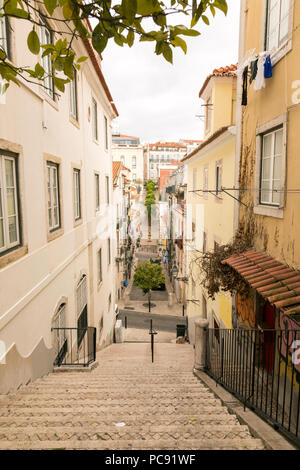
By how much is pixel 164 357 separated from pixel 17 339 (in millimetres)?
7958

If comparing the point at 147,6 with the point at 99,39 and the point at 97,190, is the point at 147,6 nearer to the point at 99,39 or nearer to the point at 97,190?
the point at 99,39

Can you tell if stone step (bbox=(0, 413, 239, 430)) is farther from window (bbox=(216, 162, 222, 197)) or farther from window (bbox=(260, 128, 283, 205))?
window (bbox=(216, 162, 222, 197))

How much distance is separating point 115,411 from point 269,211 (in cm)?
461

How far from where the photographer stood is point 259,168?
7051 millimetres

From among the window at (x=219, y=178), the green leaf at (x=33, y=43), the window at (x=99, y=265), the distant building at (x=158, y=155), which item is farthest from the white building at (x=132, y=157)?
the green leaf at (x=33, y=43)

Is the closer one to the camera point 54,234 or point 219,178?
point 54,234

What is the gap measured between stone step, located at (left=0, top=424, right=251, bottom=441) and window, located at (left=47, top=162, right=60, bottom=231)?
4333mm

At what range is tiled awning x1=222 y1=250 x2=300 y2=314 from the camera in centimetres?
448

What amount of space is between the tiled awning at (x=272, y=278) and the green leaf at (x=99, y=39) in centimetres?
388

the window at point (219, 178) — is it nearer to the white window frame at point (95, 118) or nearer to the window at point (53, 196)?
the white window frame at point (95, 118)

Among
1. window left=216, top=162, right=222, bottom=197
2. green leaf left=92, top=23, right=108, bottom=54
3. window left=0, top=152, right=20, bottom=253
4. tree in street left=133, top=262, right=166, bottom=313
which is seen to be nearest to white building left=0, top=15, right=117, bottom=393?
window left=0, top=152, right=20, bottom=253

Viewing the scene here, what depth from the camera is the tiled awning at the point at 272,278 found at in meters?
4.48

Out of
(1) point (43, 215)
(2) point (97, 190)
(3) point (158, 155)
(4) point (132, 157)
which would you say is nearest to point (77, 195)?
(1) point (43, 215)

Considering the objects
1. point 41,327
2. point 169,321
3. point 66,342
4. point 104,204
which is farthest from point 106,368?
point 169,321
